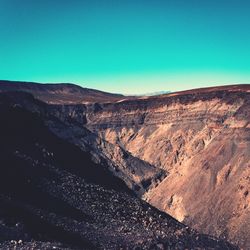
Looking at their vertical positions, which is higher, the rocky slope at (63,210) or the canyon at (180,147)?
the rocky slope at (63,210)

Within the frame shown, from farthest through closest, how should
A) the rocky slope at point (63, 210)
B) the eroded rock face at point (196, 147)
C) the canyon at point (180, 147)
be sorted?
the canyon at point (180, 147)
the eroded rock face at point (196, 147)
the rocky slope at point (63, 210)

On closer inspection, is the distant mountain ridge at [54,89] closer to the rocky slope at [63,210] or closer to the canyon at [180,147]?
the canyon at [180,147]

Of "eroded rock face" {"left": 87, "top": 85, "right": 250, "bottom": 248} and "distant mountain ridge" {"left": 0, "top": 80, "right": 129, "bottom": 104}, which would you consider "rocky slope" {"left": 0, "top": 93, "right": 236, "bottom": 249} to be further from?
"distant mountain ridge" {"left": 0, "top": 80, "right": 129, "bottom": 104}

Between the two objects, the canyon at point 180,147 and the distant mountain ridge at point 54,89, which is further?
the distant mountain ridge at point 54,89

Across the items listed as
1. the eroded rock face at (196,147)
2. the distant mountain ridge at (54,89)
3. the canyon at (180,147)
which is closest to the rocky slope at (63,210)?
the canyon at (180,147)

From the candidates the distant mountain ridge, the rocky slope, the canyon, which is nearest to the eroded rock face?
the canyon

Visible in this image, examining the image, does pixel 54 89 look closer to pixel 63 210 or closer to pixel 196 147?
pixel 196 147
